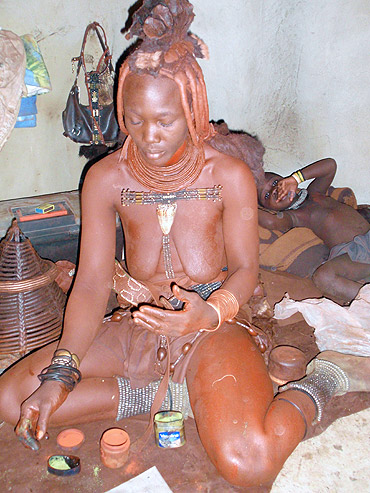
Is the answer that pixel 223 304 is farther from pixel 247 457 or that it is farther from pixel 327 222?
pixel 327 222

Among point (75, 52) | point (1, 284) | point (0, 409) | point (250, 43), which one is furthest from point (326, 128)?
point (0, 409)

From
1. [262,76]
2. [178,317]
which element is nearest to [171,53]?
[178,317]

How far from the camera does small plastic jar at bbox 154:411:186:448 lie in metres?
2.05

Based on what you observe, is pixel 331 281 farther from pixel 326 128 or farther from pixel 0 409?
pixel 0 409

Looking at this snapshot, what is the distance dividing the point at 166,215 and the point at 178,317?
0.50 m

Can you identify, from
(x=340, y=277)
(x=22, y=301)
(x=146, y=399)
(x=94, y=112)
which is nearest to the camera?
(x=146, y=399)

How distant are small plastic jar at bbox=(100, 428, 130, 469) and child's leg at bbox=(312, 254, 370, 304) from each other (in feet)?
6.03

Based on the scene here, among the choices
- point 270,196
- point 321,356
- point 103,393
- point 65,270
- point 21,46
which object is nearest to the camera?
point 103,393

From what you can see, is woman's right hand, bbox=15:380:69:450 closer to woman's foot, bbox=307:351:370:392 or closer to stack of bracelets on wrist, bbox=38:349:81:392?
stack of bracelets on wrist, bbox=38:349:81:392

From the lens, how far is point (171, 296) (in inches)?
84.0

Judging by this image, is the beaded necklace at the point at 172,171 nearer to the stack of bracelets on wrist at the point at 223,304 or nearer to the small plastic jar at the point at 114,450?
the stack of bracelets on wrist at the point at 223,304

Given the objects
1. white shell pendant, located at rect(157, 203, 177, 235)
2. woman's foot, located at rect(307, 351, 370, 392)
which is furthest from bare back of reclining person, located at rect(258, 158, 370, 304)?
white shell pendant, located at rect(157, 203, 177, 235)

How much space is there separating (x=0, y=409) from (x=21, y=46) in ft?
8.71

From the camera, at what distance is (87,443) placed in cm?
213
